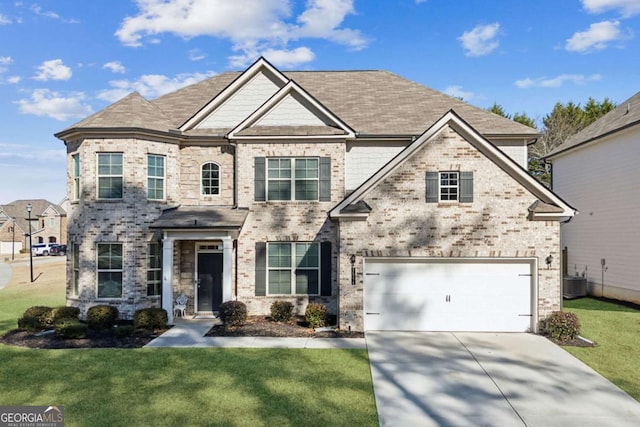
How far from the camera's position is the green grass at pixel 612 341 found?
866cm

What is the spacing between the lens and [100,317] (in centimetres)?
1243

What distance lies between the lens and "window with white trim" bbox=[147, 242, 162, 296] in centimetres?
1383

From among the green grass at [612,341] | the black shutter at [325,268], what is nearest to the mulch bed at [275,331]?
the black shutter at [325,268]

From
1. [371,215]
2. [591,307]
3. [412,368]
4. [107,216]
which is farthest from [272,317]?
[591,307]

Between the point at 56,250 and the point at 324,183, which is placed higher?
the point at 324,183

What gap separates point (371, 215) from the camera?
1217 centimetres

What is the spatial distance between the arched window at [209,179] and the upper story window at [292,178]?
177 centimetres

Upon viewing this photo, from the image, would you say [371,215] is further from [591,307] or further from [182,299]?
[591,307]

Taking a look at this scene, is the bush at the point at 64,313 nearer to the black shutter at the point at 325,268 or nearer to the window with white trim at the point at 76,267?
the window with white trim at the point at 76,267

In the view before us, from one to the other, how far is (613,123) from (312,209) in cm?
1505

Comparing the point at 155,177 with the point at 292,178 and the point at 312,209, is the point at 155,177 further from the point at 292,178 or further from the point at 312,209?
the point at 312,209

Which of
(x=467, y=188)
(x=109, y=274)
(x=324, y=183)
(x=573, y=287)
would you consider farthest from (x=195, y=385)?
(x=573, y=287)

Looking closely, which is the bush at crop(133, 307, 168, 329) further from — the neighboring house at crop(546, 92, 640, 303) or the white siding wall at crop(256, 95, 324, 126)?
the neighboring house at crop(546, 92, 640, 303)

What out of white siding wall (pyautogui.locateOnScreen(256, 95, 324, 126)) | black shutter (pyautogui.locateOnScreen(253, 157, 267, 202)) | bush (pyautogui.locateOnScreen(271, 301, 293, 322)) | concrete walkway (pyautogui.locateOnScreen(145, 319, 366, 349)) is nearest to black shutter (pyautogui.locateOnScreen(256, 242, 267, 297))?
bush (pyautogui.locateOnScreen(271, 301, 293, 322))
